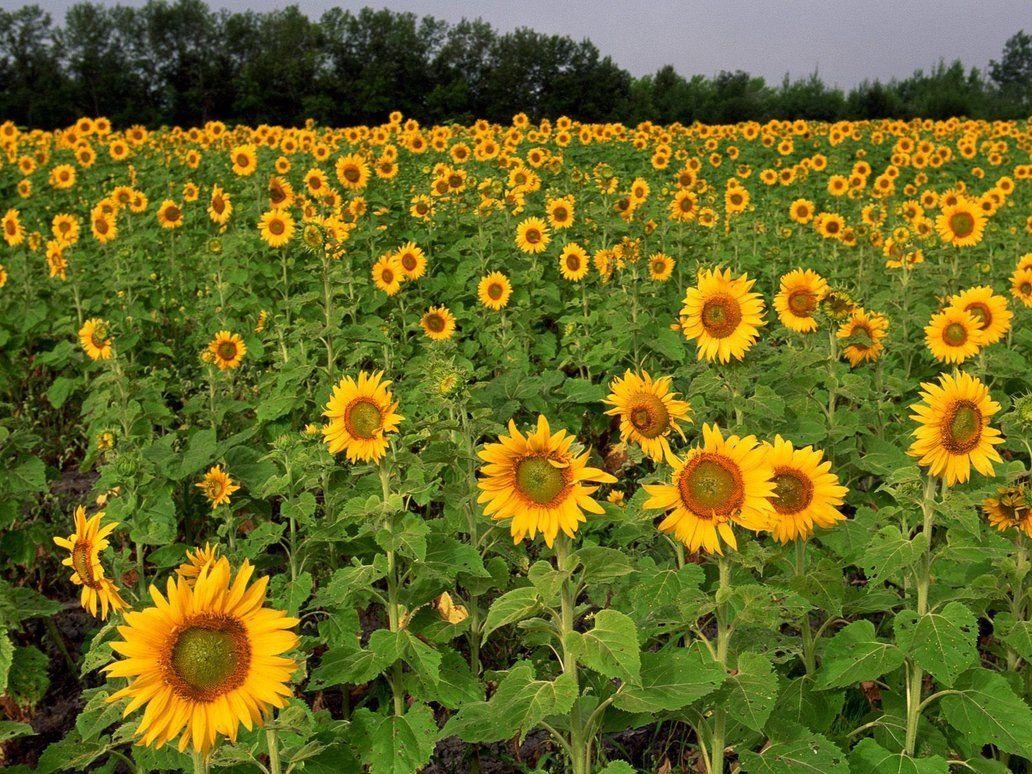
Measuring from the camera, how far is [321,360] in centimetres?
608

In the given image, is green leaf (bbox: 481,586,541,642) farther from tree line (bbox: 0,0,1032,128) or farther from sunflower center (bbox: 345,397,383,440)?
tree line (bbox: 0,0,1032,128)

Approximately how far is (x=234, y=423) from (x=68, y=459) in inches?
51.8

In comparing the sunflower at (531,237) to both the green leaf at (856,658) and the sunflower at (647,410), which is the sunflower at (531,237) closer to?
the sunflower at (647,410)

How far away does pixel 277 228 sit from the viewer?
24.6 ft

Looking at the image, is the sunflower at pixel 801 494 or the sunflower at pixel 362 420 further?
the sunflower at pixel 362 420

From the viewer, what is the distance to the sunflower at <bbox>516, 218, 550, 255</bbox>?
300 inches

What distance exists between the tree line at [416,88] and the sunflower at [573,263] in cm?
2264

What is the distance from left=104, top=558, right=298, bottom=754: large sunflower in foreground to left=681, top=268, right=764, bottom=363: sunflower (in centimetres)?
201

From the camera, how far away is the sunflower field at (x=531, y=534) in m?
2.23

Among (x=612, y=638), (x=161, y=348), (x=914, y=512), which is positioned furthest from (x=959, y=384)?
(x=161, y=348)

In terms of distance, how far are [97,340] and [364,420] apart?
2.42 metres

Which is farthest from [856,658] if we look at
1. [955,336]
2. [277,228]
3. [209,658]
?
[277,228]

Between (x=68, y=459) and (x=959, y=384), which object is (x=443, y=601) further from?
(x=68, y=459)

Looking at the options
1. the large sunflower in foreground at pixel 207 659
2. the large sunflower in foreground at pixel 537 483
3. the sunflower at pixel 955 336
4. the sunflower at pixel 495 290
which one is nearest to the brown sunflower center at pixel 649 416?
the large sunflower in foreground at pixel 537 483
